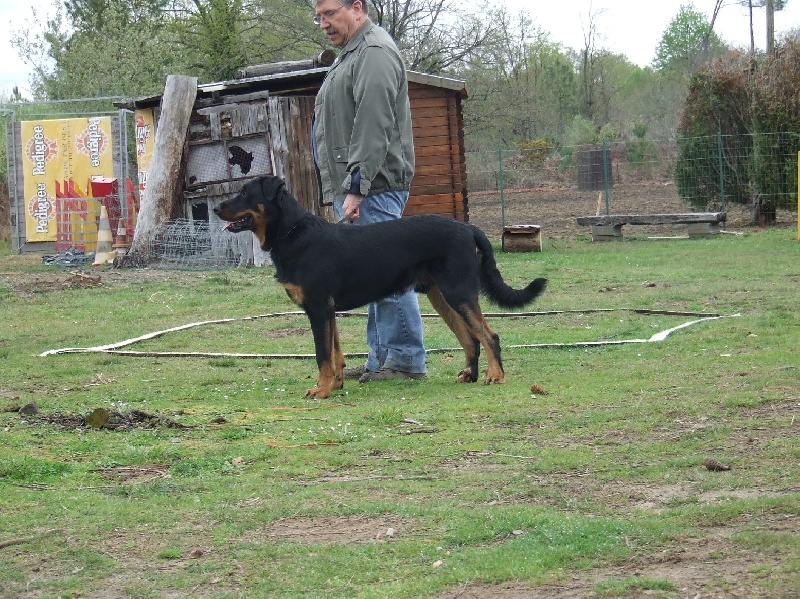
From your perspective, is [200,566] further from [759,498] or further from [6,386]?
[6,386]

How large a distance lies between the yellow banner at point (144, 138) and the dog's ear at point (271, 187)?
13.3 m

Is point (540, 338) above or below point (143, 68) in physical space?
below

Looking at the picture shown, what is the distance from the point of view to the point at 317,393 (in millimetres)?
6879

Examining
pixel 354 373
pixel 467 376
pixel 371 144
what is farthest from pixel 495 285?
pixel 371 144

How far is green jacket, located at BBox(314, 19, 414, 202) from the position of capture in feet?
23.4

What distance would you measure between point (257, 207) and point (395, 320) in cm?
123

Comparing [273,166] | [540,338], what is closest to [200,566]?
[540,338]

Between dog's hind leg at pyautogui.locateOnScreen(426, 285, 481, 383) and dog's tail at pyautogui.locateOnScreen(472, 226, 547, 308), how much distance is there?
1.03 feet

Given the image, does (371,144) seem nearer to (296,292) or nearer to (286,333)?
(296,292)

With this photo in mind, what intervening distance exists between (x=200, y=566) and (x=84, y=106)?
90.2ft

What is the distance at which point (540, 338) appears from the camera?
9.17m

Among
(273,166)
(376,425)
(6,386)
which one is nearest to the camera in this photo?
(376,425)

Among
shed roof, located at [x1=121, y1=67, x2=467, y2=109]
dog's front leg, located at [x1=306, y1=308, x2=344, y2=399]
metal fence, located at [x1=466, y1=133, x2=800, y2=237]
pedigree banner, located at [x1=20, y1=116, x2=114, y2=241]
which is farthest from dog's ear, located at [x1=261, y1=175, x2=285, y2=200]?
metal fence, located at [x1=466, y1=133, x2=800, y2=237]

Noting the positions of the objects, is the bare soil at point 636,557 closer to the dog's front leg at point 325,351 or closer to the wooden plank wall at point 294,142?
Result: the dog's front leg at point 325,351
